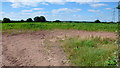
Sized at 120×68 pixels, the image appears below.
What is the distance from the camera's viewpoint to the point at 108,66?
181 inches

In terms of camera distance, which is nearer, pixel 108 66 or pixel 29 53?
pixel 108 66

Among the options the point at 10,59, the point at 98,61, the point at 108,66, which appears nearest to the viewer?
the point at 108,66

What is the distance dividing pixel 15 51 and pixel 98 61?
3902 millimetres

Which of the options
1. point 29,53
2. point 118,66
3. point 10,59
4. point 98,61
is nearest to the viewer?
point 118,66

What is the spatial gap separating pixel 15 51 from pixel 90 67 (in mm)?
3858

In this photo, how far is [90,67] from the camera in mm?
4785

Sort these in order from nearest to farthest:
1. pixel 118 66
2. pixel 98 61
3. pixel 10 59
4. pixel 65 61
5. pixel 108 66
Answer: pixel 118 66 < pixel 108 66 < pixel 98 61 < pixel 65 61 < pixel 10 59

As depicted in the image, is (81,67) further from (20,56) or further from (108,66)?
(20,56)

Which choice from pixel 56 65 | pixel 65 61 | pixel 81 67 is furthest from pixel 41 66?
pixel 81 67

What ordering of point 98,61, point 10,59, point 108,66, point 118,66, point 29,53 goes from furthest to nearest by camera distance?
point 29,53
point 10,59
point 98,61
point 108,66
point 118,66

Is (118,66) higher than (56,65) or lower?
higher

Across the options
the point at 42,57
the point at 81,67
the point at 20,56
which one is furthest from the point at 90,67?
the point at 20,56

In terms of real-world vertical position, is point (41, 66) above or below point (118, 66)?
below

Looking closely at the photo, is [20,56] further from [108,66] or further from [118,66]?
[118,66]
